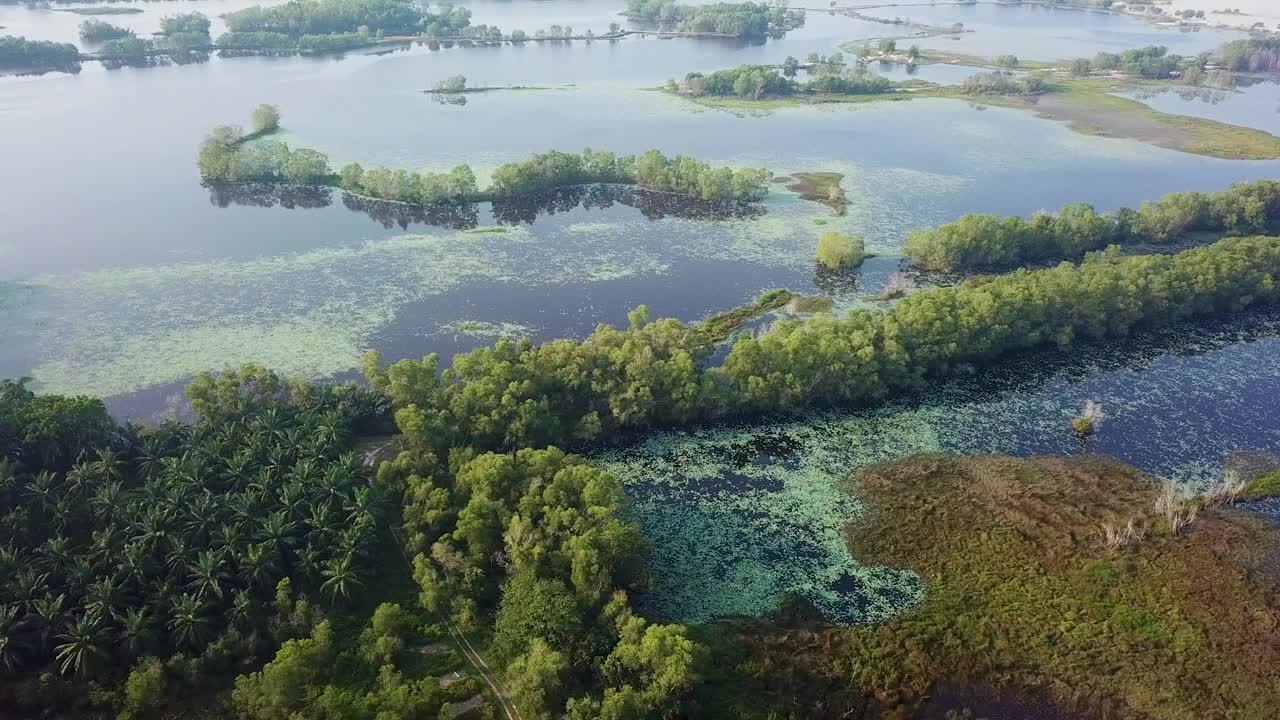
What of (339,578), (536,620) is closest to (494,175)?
(339,578)

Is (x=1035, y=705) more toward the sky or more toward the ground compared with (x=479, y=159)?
more toward the ground

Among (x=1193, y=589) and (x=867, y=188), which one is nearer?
(x=1193, y=589)

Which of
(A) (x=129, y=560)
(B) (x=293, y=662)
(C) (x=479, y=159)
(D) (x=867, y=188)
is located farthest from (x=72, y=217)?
(D) (x=867, y=188)

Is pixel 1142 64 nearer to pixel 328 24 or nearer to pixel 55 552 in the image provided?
pixel 328 24

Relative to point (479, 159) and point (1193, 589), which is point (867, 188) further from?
point (1193, 589)

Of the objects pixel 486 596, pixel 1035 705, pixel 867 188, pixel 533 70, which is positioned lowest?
pixel 1035 705

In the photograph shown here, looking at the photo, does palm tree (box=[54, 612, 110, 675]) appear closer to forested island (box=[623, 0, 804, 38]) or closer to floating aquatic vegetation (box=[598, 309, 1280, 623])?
floating aquatic vegetation (box=[598, 309, 1280, 623])
